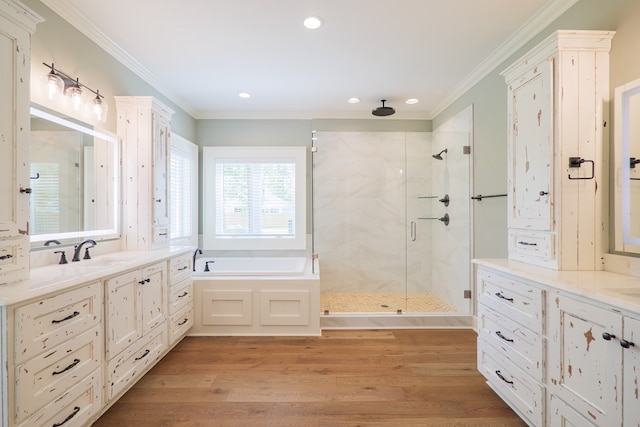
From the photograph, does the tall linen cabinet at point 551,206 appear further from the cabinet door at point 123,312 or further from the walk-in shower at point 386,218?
the cabinet door at point 123,312

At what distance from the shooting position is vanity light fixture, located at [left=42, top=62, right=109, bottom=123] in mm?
1873

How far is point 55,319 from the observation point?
1.35 meters

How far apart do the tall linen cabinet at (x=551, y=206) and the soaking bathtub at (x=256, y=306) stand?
1587 millimetres

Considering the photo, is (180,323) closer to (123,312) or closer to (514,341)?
(123,312)

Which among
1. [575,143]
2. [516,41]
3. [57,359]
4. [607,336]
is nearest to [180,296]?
[57,359]

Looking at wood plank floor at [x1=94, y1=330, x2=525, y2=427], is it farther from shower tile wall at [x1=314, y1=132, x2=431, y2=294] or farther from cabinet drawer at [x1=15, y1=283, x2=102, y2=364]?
shower tile wall at [x1=314, y1=132, x2=431, y2=294]

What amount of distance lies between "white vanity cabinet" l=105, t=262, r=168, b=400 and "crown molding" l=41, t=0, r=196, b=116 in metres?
1.71

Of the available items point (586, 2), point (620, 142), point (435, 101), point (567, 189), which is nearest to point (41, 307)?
point (567, 189)

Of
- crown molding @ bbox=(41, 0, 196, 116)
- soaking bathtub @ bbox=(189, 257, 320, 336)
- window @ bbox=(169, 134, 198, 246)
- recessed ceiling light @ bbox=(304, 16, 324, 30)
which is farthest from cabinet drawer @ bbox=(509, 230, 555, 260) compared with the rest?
window @ bbox=(169, 134, 198, 246)

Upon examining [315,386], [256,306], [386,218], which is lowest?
[315,386]

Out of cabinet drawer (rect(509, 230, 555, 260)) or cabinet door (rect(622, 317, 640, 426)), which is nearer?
cabinet door (rect(622, 317, 640, 426))

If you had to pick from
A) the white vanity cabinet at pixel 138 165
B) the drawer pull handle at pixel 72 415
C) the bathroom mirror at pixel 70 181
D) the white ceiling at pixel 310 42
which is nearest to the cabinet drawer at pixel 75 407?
the drawer pull handle at pixel 72 415

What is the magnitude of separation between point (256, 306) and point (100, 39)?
97.8 inches

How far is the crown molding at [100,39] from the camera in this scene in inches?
76.3
